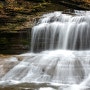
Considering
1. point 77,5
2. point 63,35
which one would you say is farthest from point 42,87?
point 77,5

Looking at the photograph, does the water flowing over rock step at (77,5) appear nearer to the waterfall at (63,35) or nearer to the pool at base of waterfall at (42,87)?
the waterfall at (63,35)

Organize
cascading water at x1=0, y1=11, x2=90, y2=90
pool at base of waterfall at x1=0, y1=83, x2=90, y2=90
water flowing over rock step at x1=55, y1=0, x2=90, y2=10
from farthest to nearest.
→ water flowing over rock step at x1=55, y1=0, x2=90, y2=10 → cascading water at x1=0, y1=11, x2=90, y2=90 → pool at base of waterfall at x1=0, y1=83, x2=90, y2=90

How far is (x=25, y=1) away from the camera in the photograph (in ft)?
60.7

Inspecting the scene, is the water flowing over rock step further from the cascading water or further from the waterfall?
the waterfall

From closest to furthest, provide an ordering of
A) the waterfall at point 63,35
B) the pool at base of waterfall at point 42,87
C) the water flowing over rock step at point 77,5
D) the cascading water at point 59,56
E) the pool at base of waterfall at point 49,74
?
the pool at base of waterfall at point 42,87
the pool at base of waterfall at point 49,74
the cascading water at point 59,56
the waterfall at point 63,35
the water flowing over rock step at point 77,5

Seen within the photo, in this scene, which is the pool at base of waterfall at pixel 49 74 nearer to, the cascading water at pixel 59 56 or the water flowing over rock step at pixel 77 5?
the cascading water at pixel 59 56

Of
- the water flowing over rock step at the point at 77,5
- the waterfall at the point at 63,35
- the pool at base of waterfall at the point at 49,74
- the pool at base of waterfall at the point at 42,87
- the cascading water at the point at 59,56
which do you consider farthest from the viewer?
the water flowing over rock step at the point at 77,5

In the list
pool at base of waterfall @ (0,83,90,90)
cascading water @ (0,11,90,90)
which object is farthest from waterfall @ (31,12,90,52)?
pool at base of waterfall @ (0,83,90,90)

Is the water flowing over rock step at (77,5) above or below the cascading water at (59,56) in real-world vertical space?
above

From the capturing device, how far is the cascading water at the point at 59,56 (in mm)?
10789

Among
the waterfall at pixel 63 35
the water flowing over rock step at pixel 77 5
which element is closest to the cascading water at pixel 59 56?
the waterfall at pixel 63 35

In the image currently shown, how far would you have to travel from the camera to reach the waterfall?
14.9 m

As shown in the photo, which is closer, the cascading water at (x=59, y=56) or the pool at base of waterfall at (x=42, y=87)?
the pool at base of waterfall at (x=42, y=87)

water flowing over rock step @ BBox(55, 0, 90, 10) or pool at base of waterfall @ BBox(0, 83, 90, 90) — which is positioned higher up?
water flowing over rock step @ BBox(55, 0, 90, 10)
